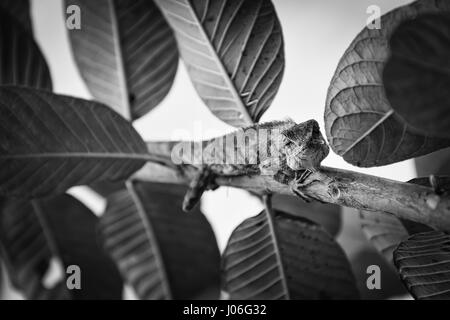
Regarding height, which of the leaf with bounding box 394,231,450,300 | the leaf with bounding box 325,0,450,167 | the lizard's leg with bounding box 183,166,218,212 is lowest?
the leaf with bounding box 394,231,450,300

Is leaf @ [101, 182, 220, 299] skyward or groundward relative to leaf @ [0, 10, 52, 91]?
groundward

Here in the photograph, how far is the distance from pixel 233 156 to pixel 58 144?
0.88 ft

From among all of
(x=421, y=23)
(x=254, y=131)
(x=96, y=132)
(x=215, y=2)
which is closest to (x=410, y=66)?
(x=421, y=23)

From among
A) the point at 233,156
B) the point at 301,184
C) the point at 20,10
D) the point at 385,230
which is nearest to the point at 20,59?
the point at 20,10

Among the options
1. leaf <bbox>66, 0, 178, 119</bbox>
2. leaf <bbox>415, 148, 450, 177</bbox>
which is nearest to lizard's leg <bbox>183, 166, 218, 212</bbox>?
leaf <bbox>66, 0, 178, 119</bbox>

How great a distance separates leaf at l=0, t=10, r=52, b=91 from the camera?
800 millimetres

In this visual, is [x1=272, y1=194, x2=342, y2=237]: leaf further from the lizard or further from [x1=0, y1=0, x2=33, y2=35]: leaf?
[x1=0, y1=0, x2=33, y2=35]: leaf

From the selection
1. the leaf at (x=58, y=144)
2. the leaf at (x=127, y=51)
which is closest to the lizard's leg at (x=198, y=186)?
the leaf at (x=58, y=144)

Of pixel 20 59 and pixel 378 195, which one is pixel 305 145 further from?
pixel 20 59

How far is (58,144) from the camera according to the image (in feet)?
2.12

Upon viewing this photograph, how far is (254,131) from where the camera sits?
0.57 m

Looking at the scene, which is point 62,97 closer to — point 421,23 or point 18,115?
point 18,115

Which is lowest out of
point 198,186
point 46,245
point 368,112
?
point 46,245

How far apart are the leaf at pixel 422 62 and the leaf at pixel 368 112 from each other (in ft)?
0.31
